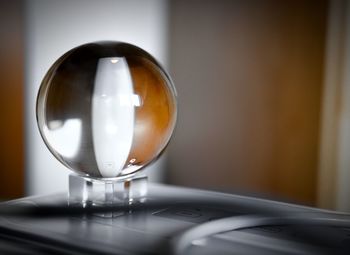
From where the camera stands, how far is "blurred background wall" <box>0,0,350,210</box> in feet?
5.83

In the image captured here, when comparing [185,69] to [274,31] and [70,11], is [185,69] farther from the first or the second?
[70,11]

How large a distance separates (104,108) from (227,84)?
2.03 metres

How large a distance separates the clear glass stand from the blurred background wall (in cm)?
112

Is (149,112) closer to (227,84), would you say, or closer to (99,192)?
(99,192)

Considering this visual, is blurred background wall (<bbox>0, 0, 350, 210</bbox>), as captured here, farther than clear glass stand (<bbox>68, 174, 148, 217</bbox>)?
Yes

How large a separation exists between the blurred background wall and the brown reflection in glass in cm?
120

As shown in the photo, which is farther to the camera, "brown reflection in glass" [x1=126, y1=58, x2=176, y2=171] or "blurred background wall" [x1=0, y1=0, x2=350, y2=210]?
"blurred background wall" [x1=0, y1=0, x2=350, y2=210]

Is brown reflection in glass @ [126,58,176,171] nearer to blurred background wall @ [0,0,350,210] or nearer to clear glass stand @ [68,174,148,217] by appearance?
clear glass stand @ [68,174,148,217]

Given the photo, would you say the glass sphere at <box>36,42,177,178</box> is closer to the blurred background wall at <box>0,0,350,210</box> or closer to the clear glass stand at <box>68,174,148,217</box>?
the clear glass stand at <box>68,174,148,217</box>

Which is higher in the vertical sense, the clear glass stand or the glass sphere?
the glass sphere

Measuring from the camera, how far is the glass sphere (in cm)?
A: 59

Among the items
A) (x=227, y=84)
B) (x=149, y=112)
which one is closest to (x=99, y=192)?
(x=149, y=112)

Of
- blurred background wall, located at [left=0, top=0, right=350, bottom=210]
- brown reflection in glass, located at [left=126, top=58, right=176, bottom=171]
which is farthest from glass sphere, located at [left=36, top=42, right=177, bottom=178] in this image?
blurred background wall, located at [left=0, top=0, right=350, bottom=210]

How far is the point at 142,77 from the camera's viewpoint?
612 mm
